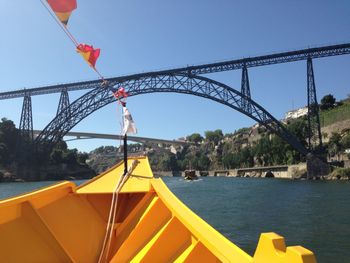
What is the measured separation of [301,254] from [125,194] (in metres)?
4.48

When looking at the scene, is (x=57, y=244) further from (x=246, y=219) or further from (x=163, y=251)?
(x=246, y=219)

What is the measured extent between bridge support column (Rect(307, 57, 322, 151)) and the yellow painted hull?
4653 cm

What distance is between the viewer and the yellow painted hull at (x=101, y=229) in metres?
3.78

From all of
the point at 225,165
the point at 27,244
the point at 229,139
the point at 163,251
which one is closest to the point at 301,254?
the point at 163,251

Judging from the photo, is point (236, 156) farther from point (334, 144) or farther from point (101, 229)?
point (101, 229)

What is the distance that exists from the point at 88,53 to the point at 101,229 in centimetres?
226

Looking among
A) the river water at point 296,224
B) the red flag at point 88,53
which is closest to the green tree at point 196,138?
the river water at point 296,224

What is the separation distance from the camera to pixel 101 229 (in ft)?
17.4

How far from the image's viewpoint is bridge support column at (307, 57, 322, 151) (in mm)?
49000

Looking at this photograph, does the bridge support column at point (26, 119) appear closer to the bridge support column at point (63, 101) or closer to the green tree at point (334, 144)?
the bridge support column at point (63, 101)

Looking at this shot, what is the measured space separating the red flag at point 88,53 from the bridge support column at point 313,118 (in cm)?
4742

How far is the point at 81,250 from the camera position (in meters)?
4.70

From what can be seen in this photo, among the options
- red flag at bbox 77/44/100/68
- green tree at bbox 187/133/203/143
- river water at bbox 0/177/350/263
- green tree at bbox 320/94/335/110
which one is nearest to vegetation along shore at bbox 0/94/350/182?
green tree at bbox 320/94/335/110

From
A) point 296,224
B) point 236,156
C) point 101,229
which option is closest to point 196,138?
point 236,156
